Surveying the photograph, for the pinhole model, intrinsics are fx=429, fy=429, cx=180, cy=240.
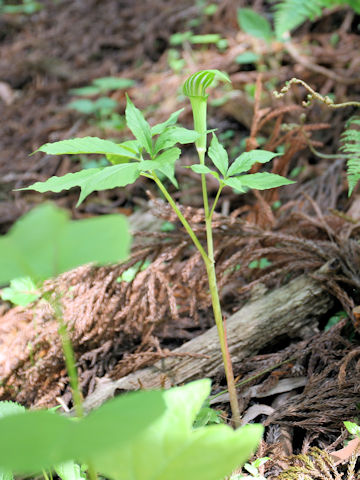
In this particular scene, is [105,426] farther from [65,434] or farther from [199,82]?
[199,82]

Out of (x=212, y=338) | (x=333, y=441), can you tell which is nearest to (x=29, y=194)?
(x=212, y=338)

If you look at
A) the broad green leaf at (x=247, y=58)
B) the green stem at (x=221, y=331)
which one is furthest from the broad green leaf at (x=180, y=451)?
the broad green leaf at (x=247, y=58)

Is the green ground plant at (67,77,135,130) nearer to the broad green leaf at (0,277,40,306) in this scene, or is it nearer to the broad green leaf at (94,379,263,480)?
the broad green leaf at (0,277,40,306)

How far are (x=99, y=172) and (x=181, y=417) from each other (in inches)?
25.0

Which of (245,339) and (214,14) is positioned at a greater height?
(214,14)

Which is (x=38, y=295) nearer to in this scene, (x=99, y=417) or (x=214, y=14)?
(x=99, y=417)

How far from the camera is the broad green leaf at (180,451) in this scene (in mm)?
697

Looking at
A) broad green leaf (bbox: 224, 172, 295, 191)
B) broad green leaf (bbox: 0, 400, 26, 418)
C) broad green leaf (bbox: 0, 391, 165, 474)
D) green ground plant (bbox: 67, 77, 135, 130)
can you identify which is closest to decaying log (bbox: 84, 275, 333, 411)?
broad green leaf (bbox: 0, 400, 26, 418)

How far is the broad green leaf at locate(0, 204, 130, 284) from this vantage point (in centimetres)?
67

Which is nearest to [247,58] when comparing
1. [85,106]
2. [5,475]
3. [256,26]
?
[256,26]

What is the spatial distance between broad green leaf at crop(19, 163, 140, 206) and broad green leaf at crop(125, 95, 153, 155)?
0.11 m

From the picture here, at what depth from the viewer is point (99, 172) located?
1.11 metres

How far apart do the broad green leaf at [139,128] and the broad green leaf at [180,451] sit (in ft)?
2.25

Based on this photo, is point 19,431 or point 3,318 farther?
point 3,318
